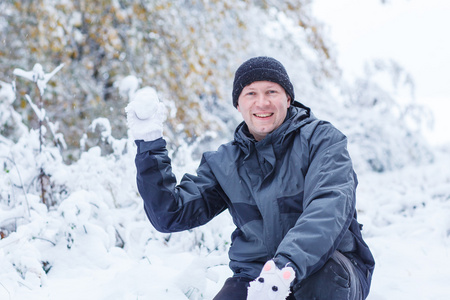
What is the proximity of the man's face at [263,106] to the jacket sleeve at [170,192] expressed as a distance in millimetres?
309

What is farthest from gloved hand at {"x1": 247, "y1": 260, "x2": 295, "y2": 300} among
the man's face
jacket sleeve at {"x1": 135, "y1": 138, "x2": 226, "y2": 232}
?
the man's face

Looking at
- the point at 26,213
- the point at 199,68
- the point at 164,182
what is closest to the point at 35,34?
the point at 199,68

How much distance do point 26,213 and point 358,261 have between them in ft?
6.96

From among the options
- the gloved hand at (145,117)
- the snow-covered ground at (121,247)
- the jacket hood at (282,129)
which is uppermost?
the jacket hood at (282,129)

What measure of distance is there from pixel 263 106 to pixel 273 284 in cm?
85

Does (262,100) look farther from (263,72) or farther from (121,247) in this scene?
(121,247)

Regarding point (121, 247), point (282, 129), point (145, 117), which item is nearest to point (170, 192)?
point (145, 117)

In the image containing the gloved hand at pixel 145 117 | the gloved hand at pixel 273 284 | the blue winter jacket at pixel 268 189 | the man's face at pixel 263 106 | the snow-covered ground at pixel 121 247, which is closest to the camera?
the gloved hand at pixel 273 284

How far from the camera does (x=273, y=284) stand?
1.53 m

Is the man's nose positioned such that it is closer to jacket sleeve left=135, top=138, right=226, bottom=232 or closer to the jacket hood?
the jacket hood

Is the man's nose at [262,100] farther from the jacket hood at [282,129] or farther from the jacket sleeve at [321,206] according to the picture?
the jacket sleeve at [321,206]

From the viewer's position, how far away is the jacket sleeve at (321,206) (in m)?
1.62

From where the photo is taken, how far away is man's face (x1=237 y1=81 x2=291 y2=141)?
83.6 inches

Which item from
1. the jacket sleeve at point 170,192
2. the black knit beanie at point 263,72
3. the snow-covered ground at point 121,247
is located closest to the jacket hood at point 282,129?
the black knit beanie at point 263,72
